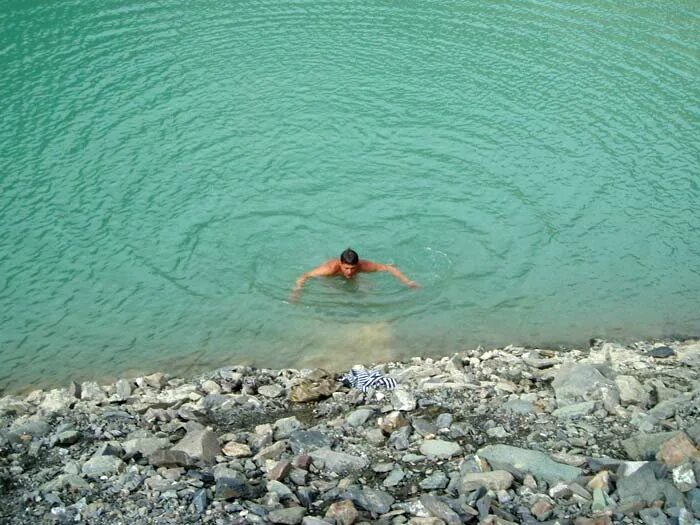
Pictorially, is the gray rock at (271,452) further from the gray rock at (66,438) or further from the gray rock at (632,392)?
the gray rock at (632,392)

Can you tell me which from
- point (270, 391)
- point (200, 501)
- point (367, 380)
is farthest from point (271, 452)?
point (367, 380)

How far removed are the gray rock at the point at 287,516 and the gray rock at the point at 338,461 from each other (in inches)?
50.4

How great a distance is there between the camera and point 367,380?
13086 mm

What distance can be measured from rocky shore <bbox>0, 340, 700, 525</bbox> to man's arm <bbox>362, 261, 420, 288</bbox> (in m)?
2.45

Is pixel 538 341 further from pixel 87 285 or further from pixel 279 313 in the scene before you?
pixel 87 285

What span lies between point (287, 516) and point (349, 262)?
7.29 meters

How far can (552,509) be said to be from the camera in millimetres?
9141

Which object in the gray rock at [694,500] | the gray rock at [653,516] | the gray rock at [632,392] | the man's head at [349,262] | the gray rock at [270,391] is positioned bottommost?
the gray rock at [270,391]

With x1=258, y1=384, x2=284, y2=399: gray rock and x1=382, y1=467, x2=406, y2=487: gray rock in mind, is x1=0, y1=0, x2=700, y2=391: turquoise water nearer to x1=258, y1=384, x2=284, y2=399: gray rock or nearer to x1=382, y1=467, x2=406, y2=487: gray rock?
x1=258, y1=384, x2=284, y2=399: gray rock

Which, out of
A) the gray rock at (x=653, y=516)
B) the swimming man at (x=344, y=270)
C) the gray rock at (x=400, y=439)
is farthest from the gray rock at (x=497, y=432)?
the swimming man at (x=344, y=270)

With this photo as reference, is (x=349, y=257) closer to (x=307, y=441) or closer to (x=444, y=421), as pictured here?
(x=444, y=421)

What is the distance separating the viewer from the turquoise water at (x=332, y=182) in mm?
15617

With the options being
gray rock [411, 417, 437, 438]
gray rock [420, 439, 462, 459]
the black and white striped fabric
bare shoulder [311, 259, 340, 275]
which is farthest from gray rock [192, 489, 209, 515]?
bare shoulder [311, 259, 340, 275]

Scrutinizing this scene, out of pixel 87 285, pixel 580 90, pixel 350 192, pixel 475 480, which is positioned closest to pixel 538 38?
pixel 580 90
